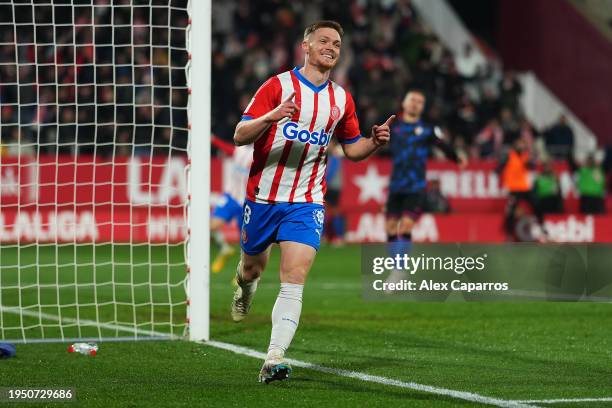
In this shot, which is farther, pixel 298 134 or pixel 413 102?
pixel 413 102

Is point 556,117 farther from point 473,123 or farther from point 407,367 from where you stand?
point 407,367

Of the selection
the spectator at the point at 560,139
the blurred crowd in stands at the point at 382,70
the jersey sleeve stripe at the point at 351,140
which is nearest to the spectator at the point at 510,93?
the blurred crowd in stands at the point at 382,70

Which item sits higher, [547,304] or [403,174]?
[403,174]

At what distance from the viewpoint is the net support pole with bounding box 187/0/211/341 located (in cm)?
869

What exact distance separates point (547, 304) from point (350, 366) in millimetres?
5020

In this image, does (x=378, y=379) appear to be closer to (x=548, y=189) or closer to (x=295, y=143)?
(x=295, y=143)

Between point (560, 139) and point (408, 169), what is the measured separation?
13.9 metres

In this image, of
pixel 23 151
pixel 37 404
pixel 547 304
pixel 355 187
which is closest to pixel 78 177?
pixel 23 151

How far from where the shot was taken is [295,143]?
7238 millimetres

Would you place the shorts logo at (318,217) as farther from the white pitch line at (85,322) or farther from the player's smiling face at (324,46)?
the white pitch line at (85,322)

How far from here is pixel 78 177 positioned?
20.0 meters

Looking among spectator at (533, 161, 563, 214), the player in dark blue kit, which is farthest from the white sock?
spectator at (533, 161, 563, 214)

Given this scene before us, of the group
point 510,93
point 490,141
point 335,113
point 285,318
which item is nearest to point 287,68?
point 490,141

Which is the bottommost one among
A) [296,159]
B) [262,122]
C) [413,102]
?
[296,159]
